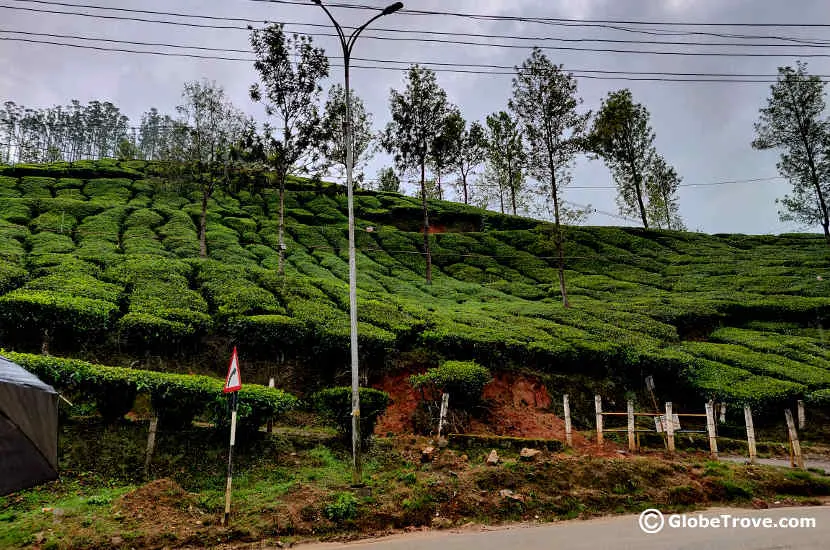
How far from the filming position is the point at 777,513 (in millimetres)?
9180

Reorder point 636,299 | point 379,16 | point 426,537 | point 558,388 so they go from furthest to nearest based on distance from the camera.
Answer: point 636,299 → point 558,388 → point 379,16 → point 426,537

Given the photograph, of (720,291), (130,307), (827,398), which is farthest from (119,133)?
(827,398)

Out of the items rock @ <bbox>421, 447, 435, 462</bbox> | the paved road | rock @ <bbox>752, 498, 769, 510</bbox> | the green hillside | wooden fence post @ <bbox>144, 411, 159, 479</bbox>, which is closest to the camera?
the paved road

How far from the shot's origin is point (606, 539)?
757cm

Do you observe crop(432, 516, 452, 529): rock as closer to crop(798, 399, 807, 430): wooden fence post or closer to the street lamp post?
the street lamp post

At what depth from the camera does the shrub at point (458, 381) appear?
43.8 ft

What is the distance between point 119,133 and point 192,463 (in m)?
104

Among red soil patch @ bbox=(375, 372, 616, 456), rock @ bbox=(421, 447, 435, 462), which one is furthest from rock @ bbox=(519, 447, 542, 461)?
red soil patch @ bbox=(375, 372, 616, 456)

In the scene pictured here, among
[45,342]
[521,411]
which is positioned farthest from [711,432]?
[45,342]

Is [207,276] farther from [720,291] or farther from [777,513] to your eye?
[720,291]

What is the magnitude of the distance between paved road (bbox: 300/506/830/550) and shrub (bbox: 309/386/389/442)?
13.1 feet

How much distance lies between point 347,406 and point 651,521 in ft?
21.4

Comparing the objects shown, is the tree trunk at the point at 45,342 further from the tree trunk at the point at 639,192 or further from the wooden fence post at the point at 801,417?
→ the tree trunk at the point at 639,192

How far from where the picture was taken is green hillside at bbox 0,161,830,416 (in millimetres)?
14586
